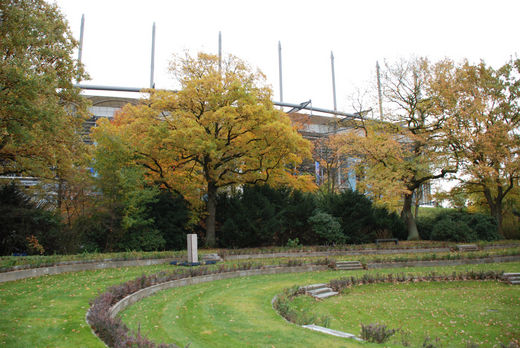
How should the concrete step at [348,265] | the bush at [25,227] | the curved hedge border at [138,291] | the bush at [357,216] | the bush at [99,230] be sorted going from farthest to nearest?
1. the bush at [357,216]
2. the bush at [99,230]
3. the concrete step at [348,265]
4. the bush at [25,227]
5. the curved hedge border at [138,291]

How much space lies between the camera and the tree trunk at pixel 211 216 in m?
25.9

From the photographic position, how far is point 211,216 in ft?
86.7

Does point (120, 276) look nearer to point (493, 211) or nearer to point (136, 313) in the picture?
point (136, 313)

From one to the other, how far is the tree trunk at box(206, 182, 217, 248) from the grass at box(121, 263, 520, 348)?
1093cm

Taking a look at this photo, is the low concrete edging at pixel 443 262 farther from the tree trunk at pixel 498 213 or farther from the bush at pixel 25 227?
the bush at pixel 25 227

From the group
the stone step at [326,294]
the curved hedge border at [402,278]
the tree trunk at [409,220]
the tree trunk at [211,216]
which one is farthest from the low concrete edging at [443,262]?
the tree trunk at [211,216]

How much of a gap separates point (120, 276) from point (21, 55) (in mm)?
9660

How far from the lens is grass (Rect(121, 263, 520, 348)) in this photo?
7.55 meters

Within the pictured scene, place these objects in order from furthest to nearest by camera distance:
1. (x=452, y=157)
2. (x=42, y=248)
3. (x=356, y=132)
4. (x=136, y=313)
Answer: (x=356, y=132) < (x=452, y=157) < (x=42, y=248) < (x=136, y=313)

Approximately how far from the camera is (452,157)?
29594mm

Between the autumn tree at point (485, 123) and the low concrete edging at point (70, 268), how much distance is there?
75.8ft

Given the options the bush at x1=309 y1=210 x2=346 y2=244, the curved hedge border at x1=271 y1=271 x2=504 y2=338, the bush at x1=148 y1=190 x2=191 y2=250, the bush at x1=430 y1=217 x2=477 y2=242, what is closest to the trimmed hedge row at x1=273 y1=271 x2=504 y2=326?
the curved hedge border at x1=271 y1=271 x2=504 y2=338

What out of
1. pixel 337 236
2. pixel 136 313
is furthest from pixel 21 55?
A: pixel 337 236

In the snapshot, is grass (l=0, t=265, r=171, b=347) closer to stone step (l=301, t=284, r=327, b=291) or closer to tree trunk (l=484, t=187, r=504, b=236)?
stone step (l=301, t=284, r=327, b=291)
